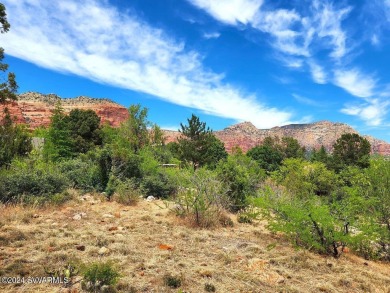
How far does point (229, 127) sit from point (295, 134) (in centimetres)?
3063

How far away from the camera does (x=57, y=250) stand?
6125mm

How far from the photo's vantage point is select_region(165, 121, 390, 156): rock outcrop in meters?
120

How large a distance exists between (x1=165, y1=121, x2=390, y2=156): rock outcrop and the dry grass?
108m

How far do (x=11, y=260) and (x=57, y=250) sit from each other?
2.84ft

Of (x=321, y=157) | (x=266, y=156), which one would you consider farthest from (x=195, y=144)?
(x=321, y=157)

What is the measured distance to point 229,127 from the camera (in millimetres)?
140625

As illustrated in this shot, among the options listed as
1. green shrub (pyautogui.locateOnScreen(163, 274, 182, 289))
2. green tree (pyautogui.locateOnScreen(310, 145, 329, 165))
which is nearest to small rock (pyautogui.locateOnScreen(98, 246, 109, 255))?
green shrub (pyautogui.locateOnScreen(163, 274, 182, 289))

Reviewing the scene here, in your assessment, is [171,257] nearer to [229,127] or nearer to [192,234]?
[192,234]

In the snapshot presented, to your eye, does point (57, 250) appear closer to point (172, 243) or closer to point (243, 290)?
point (172, 243)

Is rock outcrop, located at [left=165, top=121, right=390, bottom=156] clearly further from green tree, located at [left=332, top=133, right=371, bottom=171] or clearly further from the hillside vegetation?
the hillside vegetation

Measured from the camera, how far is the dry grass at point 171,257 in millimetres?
5078

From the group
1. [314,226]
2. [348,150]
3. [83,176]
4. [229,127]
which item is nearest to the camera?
[314,226]

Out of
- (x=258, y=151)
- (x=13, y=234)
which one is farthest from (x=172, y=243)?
(x=258, y=151)

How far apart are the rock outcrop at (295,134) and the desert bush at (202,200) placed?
10577cm
